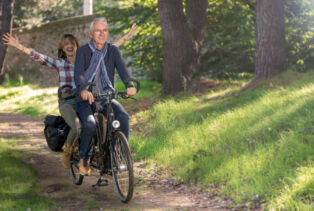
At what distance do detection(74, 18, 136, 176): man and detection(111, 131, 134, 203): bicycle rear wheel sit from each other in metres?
0.23

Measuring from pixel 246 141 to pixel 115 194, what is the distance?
230 cm

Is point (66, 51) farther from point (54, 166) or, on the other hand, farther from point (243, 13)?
point (243, 13)

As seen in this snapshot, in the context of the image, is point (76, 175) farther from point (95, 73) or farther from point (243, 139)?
point (243, 139)

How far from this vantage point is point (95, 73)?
217 inches

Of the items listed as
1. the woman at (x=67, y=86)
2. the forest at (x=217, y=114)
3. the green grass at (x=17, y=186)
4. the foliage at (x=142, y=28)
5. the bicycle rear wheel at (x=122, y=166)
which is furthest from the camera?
the foliage at (x=142, y=28)

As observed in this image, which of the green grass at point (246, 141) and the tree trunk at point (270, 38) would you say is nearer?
the green grass at point (246, 141)

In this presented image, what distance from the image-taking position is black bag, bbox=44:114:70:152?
20.3 feet

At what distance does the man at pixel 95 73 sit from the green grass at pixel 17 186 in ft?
2.34

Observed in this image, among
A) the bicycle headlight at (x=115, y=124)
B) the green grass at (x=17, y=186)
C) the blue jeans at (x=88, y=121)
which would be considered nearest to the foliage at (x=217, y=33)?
the green grass at (x=17, y=186)

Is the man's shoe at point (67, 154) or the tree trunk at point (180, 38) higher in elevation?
the tree trunk at point (180, 38)

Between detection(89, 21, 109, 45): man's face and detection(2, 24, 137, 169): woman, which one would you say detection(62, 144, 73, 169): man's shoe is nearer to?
detection(2, 24, 137, 169): woman

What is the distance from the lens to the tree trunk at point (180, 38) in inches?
480

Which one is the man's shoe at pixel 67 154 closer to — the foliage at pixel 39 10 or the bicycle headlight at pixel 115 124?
the bicycle headlight at pixel 115 124

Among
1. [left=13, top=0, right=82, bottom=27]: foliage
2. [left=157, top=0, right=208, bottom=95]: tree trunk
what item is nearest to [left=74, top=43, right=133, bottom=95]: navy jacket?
[left=157, top=0, right=208, bottom=95]: tree trunk
